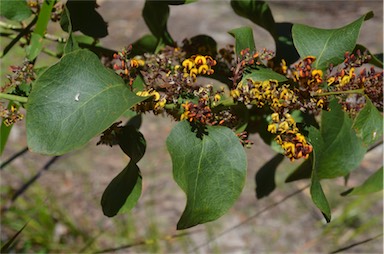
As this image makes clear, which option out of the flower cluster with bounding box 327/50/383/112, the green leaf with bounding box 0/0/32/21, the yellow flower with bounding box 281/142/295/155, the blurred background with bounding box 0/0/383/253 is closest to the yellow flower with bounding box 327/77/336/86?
the flower cluster with bounding box 327/50/383/112

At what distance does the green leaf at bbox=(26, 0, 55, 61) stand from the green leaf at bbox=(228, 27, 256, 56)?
30cm

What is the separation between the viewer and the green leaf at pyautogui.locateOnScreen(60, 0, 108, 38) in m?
0.97

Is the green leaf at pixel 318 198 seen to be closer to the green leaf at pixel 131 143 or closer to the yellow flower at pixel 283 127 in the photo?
the yellow flower at pixel 283 127

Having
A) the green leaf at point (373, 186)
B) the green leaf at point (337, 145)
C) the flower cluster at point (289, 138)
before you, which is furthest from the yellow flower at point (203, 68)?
the green leaf at point (373, 186)

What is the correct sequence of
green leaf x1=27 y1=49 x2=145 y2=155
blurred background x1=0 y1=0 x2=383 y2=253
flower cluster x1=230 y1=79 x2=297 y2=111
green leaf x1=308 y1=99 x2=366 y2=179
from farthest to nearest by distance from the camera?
blurred background x1=0 y1=0 x2=383 y2=253, green leaf x1=308 y1=99 x2=366 y2=179, flower cluster x1=230 y1=79 x2=297 y2=111, green leaf x1=27 y1=49 x2=145 y2=155

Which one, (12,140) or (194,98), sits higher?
(194,98)

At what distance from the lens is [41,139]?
67cm

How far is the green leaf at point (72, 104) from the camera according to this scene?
0.67 m

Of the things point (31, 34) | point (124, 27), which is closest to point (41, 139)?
point (31, 34)

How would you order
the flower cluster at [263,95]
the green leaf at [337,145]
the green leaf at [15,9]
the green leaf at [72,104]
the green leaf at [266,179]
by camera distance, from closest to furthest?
the green leaf at [72,104], the flower cluster at [263,95], the green leaf at [337,145], the green leaf at [15,9], the green leaf at [266,179]

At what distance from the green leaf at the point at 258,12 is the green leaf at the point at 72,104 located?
40cm

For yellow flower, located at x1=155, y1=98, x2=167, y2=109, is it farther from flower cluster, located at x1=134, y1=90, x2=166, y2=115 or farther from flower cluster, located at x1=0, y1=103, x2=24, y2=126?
flower cluster, located at x1=0, y1=103, x2=24, y2=126

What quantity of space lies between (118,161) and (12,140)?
519 millimetres

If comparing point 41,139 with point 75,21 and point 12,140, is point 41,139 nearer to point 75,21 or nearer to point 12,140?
point 75,21
